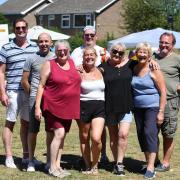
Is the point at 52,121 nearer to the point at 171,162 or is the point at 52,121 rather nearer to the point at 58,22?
the point at 171,162

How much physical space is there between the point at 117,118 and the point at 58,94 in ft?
3.11

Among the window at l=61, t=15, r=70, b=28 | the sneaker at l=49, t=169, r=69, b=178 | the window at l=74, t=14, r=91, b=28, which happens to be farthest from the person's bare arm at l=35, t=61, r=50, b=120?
the window at l=61, t=15, r=70, b=28

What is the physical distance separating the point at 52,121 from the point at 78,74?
2.31 feet

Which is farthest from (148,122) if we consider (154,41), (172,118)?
(154,41)

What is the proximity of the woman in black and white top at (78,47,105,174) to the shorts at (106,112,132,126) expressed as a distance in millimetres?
201

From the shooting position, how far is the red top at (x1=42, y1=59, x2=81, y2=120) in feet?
22.1

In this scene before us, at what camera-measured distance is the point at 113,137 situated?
24.1 feet

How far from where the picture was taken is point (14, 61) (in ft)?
23.6

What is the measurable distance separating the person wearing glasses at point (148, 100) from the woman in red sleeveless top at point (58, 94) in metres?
0.82

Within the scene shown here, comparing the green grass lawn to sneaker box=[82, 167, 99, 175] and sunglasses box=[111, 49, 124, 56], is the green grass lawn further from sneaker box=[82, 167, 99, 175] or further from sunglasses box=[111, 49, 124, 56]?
sunglasses box=[111, 49, 124, 56]

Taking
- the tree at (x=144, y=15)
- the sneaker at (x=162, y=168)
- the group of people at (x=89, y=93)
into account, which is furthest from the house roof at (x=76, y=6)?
the group of people at (x=89, y=93)

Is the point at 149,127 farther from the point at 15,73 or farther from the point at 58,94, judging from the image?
the point at 15,73

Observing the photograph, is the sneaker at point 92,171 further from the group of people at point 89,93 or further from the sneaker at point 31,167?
the sneaker at point 31,167

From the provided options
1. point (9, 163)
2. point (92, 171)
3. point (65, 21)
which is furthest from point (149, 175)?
point (65, 21)
